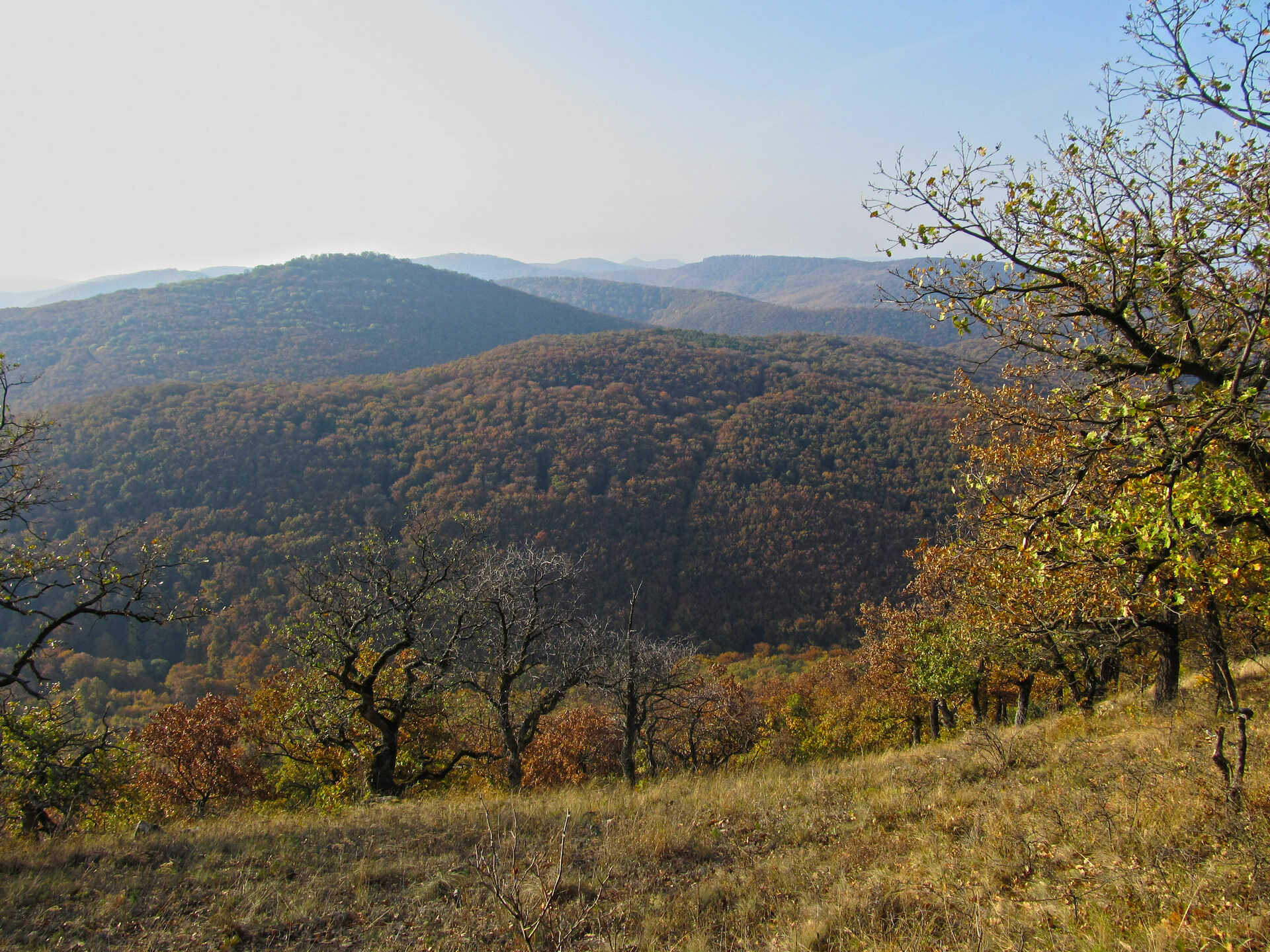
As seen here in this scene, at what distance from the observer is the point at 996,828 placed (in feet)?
18.4

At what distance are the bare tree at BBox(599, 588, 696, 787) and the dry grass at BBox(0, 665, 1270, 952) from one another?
516 cm

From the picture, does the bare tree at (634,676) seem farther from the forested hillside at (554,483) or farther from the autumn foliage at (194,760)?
the forested hillside at (554,483)

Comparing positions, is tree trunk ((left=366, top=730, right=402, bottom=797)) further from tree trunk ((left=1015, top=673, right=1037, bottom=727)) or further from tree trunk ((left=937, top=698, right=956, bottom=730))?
tree trunk ((left=937, top=698, right=956, bottom=730))

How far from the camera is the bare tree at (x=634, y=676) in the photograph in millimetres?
13703

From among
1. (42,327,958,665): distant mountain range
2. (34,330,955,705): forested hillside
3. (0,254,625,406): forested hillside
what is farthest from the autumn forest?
(0,254,625,406): forested hillside

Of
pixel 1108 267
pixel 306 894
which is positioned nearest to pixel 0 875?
pixel 306 894

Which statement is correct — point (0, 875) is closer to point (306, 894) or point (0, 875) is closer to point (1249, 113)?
point (306, 894)

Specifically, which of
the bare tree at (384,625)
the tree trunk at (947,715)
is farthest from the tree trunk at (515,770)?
the tree trunk at (947,715)

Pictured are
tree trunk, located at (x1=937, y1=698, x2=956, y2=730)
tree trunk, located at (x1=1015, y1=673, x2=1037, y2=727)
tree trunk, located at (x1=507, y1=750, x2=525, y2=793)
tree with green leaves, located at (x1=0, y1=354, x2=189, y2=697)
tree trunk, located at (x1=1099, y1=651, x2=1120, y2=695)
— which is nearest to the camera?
tree with green leaves, located at (x1=0, y1=354, x2=189, y2=697)

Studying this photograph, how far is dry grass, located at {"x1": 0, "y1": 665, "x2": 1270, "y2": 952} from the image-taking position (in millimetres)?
3996

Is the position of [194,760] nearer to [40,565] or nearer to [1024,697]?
[40,565]

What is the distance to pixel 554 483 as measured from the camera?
87000 millimetres

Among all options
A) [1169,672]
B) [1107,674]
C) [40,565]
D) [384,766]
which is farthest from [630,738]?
[1107,674]

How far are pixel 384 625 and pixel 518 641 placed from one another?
9.98 feet
